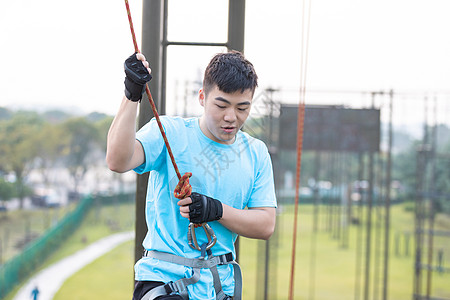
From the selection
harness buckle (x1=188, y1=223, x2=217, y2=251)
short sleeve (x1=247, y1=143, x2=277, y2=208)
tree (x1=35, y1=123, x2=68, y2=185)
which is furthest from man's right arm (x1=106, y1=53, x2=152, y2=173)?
tree (x1=35, y1=123, x2=68, y2=185)

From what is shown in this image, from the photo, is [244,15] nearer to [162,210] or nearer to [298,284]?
[162,210]

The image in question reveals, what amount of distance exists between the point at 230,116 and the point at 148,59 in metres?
0.54

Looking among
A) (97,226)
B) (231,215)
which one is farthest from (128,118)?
(97,226)

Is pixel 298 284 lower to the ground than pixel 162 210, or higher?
lower

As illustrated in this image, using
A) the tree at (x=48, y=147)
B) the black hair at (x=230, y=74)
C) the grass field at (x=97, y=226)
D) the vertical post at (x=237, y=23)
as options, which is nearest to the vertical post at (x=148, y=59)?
the vertical post at (x=237, y=23)

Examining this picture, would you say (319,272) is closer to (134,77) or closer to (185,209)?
(185,209)

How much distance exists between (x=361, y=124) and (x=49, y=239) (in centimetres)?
1012

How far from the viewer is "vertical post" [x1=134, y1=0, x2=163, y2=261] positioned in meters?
1.61

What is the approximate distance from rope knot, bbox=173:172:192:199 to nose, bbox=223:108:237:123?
0.62 feet

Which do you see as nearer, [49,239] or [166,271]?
[166,271]

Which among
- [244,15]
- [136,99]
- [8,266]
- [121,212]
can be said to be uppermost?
[244,15]

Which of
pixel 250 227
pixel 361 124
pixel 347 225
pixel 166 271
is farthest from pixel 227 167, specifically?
pixel 347 225

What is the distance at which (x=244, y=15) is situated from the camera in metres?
1.66

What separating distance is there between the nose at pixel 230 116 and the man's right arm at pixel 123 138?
9.6 inches
